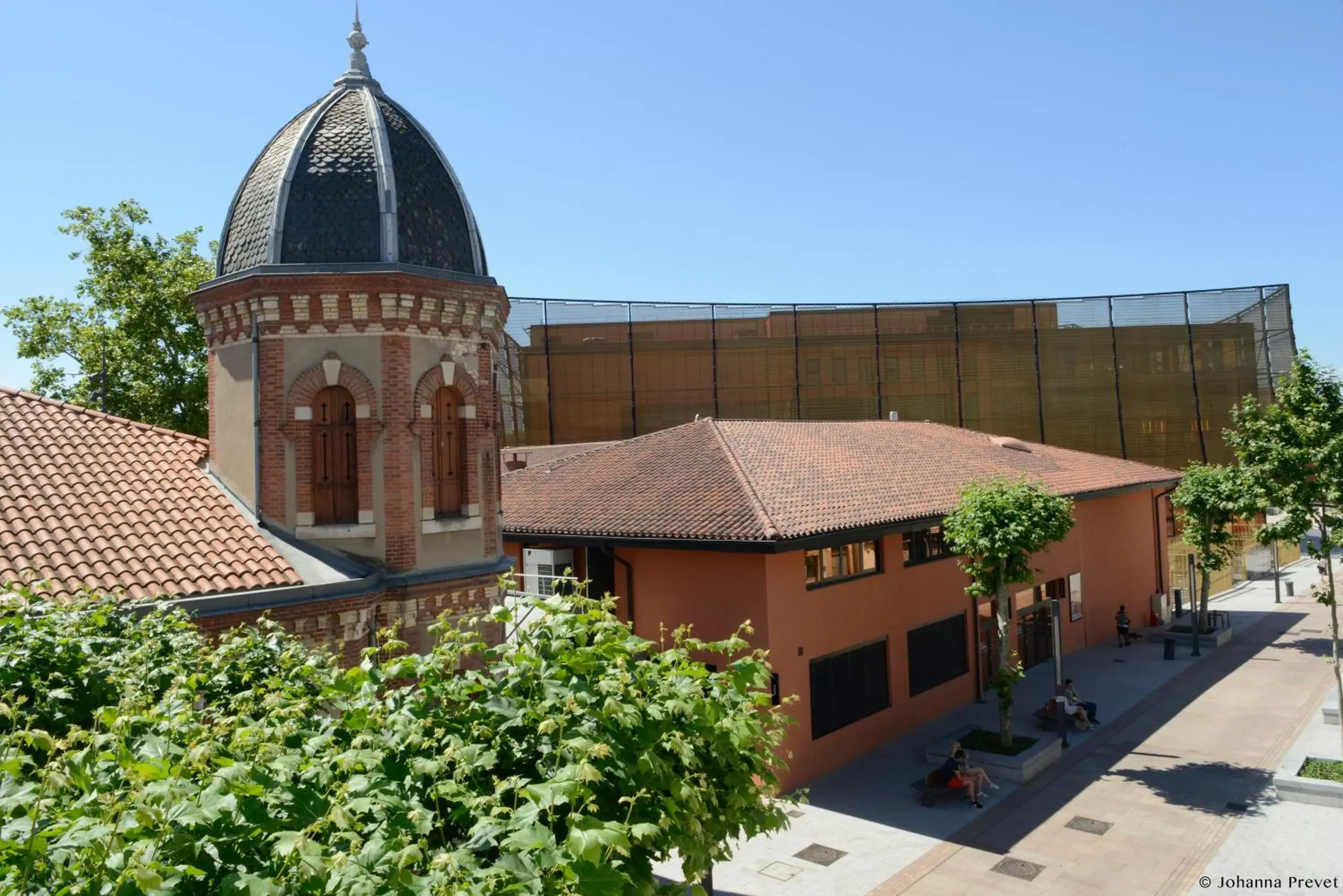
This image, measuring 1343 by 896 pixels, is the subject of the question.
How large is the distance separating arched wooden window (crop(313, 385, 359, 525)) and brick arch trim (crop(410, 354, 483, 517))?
912mm

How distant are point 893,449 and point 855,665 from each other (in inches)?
377

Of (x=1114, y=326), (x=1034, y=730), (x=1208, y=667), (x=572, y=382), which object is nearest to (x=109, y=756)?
(x=1034, y=730)

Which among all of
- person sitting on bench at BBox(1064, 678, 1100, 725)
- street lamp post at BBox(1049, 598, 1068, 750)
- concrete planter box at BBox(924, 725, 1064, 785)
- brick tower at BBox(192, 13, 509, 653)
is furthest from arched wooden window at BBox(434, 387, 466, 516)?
person sitting on bench at BBox(1064, 678, 1100, 725)

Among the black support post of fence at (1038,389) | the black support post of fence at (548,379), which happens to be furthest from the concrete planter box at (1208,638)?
the black support post of fence at (548,379)

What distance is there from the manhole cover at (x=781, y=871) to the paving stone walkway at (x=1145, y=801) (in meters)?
1.17

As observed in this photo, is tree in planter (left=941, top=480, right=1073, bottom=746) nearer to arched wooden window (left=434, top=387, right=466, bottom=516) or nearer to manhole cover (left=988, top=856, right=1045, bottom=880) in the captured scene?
manhole cover (left=988, top=856, right=1045, bottom=880)

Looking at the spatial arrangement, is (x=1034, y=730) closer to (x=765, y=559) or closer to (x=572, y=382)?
(x=765, y=559)

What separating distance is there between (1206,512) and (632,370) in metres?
27.0

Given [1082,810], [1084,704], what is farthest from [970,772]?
[1084,704]

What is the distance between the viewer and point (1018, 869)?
12156 millimetres

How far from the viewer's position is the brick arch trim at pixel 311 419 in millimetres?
12250

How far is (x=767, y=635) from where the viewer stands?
15.3m

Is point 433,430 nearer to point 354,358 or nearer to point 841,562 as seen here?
point 354,358

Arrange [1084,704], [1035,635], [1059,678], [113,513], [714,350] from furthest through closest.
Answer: [714,350] → [1035,635] → [1084,704] → [1059,678] → [113,513]
